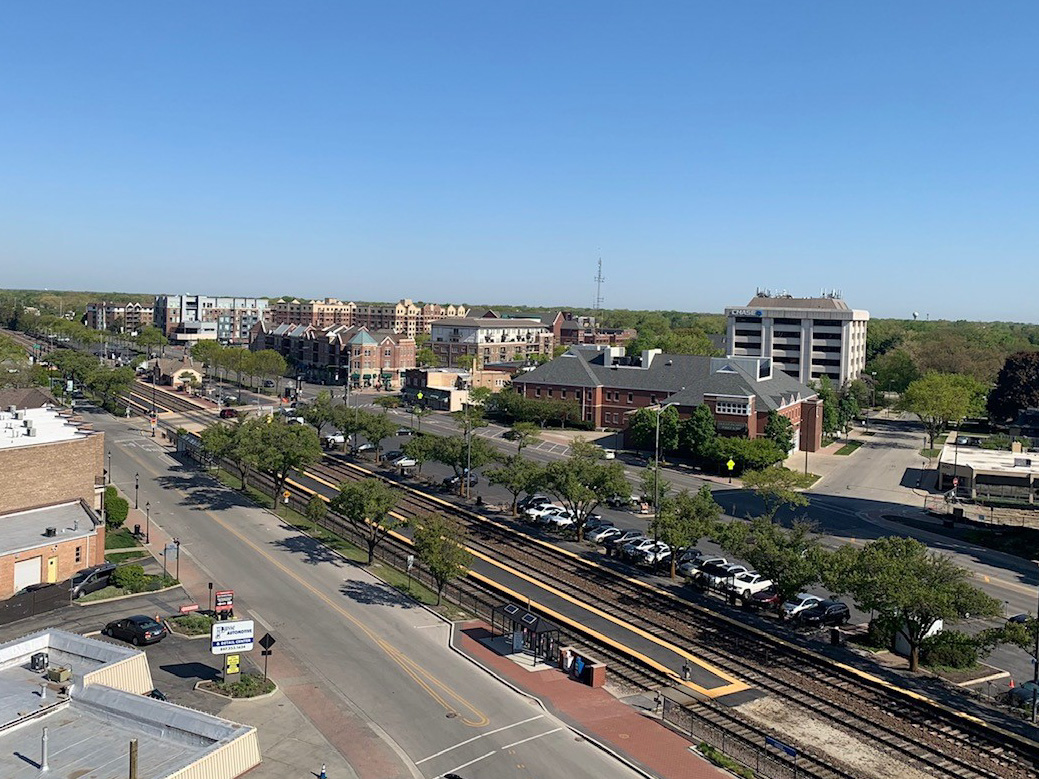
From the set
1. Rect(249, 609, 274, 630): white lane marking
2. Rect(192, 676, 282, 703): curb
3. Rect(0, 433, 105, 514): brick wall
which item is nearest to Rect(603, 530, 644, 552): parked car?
Rect(249, 609, 274, 630): white lane marking

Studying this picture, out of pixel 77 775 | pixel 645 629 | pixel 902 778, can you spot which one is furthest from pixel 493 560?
pixel 77 775

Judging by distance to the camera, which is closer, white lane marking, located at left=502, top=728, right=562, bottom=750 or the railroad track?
white lane marking, located at left=502, top=728, right=562, bottom=750

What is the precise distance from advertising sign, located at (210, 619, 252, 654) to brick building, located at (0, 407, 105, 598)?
16967mm

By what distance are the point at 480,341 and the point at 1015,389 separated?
8920 cm

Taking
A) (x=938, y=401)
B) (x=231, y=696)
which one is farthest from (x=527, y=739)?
(x=938, y=401)

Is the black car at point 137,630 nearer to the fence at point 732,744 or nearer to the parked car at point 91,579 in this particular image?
the parked car at point 91,579

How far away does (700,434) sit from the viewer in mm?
84625

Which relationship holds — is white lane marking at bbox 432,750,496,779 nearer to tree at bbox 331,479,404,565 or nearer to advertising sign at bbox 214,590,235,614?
advertising sign at bbox 214,590,235,614

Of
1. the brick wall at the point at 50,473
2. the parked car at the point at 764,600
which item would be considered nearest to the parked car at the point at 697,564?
the parked car at the point at 764,600

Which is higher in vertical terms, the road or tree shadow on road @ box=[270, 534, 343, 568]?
tree shadow on road @ box=[270, 534, 343, 568]

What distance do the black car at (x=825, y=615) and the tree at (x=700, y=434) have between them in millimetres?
40819

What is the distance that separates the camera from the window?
86.2 metres

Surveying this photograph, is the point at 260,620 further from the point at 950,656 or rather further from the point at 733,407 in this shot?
the point at 733,407

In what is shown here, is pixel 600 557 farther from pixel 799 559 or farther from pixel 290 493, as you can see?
pixel 290 493
